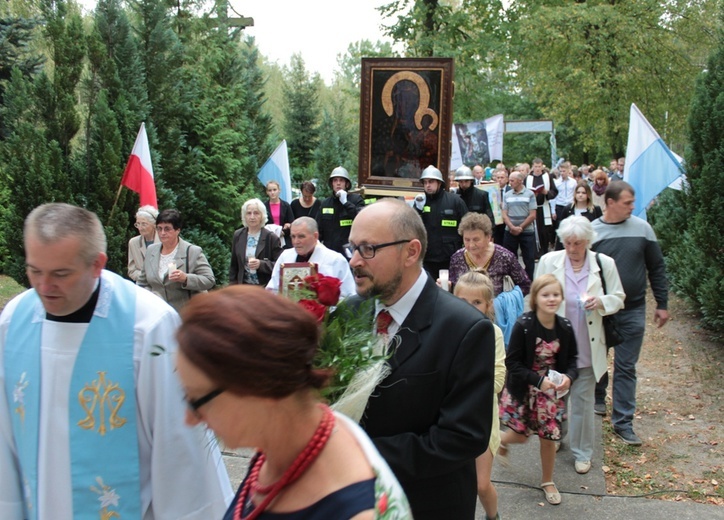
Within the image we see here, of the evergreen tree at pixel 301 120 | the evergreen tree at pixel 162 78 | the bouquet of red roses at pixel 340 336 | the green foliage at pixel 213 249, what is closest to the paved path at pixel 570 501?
the bouquet of red roses at pixel 340 336

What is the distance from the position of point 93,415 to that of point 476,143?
19.1 m

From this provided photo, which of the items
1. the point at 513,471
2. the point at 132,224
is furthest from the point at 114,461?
the point at 132,224

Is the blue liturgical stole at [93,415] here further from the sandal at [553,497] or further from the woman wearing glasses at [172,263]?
the woman wearing glasses at [172,263]

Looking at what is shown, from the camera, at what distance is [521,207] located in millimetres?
11398

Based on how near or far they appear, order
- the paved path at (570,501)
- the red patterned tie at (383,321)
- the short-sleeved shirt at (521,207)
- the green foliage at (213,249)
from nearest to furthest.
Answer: the red patterned tie at (383,321) < the paved path at (570,501) < the short-sleeved shirt at (521,207) < the green foliage at (213,249)

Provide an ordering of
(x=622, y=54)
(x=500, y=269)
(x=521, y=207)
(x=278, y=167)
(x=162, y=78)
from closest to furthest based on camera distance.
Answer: (x=500, y=269) < (x=521, y=207) < (x=162, y=78) < (x=278, y=167) < (x=622, y=54)

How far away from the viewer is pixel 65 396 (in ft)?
8.04

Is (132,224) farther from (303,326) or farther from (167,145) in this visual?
(303,326)

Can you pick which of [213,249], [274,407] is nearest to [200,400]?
[274,407]

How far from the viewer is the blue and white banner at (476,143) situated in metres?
20.3

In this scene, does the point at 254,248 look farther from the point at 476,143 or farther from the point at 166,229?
the point at 476,143

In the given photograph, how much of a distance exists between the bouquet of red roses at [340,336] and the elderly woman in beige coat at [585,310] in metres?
3.44

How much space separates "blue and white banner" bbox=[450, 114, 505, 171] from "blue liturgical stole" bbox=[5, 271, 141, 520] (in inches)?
727

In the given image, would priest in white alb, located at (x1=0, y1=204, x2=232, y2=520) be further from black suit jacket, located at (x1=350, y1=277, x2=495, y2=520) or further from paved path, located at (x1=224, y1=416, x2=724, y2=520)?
paved path, located at (x1=224, y1=416, x2=724, y2=520)
